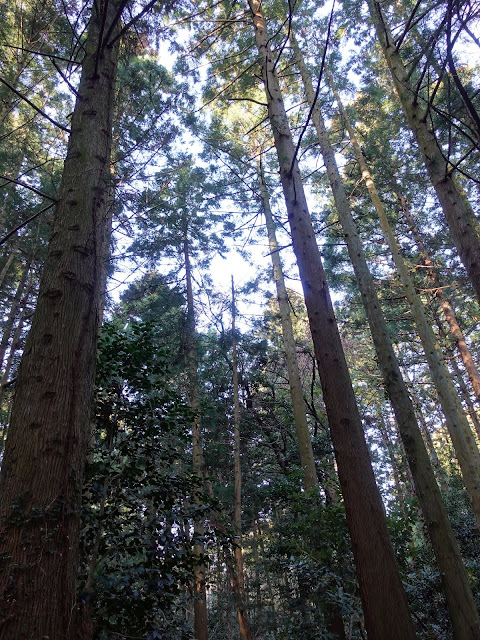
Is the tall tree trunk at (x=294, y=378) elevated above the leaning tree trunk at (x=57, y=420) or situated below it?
above

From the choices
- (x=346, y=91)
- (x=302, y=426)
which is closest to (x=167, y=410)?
(x=302, y=426)

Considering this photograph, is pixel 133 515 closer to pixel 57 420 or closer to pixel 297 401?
pixel 57 420

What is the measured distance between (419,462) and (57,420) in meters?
5.31

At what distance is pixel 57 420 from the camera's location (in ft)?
5.56

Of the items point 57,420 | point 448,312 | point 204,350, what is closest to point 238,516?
point 204,350

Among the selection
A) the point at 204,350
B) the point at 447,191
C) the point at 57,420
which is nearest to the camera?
the point at 57,420

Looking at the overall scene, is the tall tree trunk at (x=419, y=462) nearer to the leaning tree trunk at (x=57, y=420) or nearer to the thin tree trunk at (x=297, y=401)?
the thin tree trunk at (x=297, y=401)

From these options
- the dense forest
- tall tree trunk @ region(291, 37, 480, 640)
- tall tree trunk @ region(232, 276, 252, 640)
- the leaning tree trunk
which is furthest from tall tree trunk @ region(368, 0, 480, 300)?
tall tree trunk @ region(232, 276, 252, 640)

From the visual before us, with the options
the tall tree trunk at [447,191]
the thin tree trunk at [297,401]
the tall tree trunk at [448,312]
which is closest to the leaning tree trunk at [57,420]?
the tall tree trunk at [447,191]

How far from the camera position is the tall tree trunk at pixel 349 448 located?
2.56 meters

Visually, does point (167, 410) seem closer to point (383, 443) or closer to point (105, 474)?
point (105, 474)

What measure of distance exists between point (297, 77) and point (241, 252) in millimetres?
5599

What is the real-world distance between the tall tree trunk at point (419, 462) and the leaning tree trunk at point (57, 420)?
5.02 meters

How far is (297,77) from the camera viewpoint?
33.2 feet
